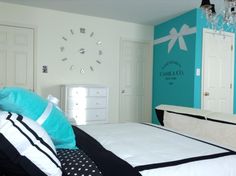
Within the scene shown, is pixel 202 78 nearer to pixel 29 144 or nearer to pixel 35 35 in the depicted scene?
pixel 35 35

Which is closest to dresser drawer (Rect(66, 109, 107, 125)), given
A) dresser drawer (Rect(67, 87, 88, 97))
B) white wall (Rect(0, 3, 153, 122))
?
dresser drawer (Rect(67, 87, 88, 97))

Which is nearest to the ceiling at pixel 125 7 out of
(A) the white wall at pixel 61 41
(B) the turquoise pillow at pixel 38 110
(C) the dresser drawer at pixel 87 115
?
(A) the white wall at pixel 61 41

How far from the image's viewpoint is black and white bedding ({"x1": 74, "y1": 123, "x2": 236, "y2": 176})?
1.11 metres

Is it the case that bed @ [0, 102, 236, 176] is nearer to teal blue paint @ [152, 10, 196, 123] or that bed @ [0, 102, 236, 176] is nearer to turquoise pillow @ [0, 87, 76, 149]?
turquoise pillow @ [0, 87, 76, 149]

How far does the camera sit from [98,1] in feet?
11.8

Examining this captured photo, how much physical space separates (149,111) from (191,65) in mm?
1609

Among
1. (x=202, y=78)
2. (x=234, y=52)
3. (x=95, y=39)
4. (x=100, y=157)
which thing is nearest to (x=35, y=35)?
(x=95, y=39)

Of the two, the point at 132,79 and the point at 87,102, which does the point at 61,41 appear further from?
the point at 132,79

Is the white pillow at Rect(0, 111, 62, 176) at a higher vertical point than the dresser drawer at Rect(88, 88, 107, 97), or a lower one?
lower

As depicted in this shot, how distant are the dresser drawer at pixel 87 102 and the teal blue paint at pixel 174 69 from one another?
1.37 metres

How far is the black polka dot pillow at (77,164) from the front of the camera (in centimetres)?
102

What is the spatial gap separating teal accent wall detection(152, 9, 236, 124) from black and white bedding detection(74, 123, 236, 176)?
2352 millimetres

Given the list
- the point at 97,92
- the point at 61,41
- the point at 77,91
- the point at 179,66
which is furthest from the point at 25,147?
the point at 179,66

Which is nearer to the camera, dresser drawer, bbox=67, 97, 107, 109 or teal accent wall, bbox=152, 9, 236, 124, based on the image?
dresser drawer, bbox=67, 97, 107, 109
